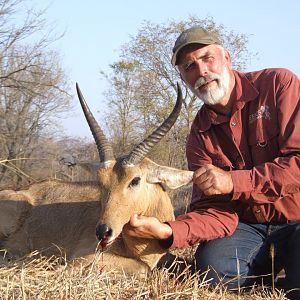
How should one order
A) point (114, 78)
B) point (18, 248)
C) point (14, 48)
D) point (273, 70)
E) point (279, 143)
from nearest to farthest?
point (279, 143), point (273, 70), point (18, 248), point (14, 48), point (114, 78)

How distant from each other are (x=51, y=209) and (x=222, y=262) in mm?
3174

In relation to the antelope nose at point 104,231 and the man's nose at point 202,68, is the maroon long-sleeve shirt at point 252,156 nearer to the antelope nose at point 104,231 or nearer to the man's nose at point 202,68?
the man's nose at point 202,68

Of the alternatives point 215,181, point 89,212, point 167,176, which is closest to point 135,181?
point 167,176

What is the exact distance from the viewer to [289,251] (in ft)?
18.4

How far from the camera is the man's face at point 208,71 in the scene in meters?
5.93

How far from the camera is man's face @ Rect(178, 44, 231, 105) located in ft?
19.5

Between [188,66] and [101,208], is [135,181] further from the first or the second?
[188,66]

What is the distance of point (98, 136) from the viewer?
6.26m

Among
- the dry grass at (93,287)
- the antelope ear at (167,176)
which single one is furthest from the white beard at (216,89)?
the dry grass at (93,287)

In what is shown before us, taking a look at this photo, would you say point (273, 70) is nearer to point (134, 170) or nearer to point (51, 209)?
point (134, 170)

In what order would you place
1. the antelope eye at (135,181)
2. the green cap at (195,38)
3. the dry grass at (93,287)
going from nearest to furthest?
the dry grass at (93,287) < the antelope eye at (135,181) < the green cap at (195,38)

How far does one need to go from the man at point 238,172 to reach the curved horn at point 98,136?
0.89 meters

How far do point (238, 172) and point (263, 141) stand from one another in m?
0.63

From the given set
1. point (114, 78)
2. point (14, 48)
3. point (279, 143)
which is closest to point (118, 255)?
point (279, 143)
